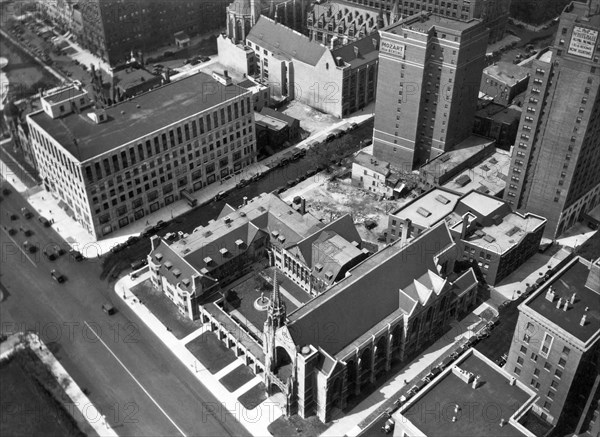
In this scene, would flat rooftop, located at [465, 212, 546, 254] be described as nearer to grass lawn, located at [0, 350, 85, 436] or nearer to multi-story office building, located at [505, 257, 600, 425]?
multi-story office building, located at [505, 257, 600, 425]

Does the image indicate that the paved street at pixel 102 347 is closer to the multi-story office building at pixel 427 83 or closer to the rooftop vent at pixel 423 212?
the rooftop vent at pixel 423 212

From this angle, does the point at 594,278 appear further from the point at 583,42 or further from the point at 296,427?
the point at 296,427

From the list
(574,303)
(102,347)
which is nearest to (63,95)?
Result: (102,347)

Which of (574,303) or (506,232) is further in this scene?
(506,232)

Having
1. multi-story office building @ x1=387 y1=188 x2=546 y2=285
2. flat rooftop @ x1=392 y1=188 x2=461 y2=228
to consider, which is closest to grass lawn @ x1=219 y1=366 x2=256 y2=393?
multi-story office building @ x1=387 y1=188 x2=546 y2=285

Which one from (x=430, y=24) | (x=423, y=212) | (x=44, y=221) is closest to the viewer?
(x=423, y=212)

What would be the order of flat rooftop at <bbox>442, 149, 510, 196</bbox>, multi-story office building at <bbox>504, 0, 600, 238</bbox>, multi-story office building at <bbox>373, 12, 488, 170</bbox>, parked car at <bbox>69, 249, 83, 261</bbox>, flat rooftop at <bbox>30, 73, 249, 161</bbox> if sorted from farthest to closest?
flat rooftop at <bbox>442, 149, 510, 196</bbox> → multi-story office building at <bbox>373, 12, 488, 170</bbox> → flat rooftop at <bbox>30, 73, 249, 161</bbox> → parked car at <bbox>69, 249, 83, 261</bbox> → multi-story office building at <bbox>504, 0, 600, 238</bbox>

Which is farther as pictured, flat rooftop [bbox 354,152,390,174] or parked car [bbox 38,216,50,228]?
flat rooftop [bbox 354,152,390,174]

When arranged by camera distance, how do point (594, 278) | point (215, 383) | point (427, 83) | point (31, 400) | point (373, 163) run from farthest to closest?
point (373, 163) < point (427, 83) < point (215, 383) < point (31, 400) < point (594, 278)
